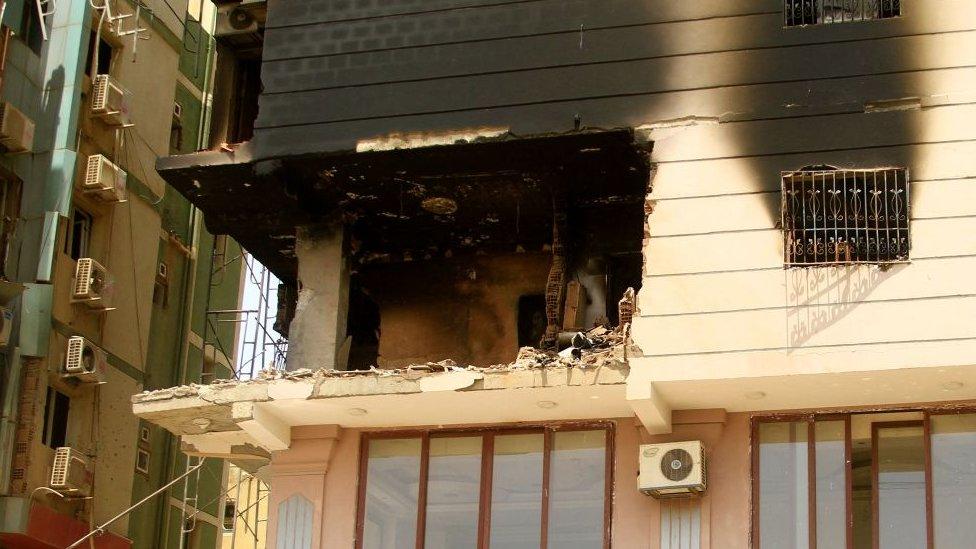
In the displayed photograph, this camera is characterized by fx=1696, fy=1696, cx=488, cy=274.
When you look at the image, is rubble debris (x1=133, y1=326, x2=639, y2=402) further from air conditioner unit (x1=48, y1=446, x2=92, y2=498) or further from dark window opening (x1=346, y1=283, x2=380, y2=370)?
air conditioner unit (x1=48, y1=446, x2=92, y2=498)

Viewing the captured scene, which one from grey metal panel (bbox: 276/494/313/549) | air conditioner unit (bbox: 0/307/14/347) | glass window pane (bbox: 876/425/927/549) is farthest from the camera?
air conditioner unit (bbox: 0/307/14/347)

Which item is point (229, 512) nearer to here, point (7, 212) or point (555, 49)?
point (7, 212)

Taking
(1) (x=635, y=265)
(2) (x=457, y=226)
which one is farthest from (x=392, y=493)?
(1) (x=635, y=265)

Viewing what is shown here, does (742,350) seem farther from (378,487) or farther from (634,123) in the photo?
(378,487)

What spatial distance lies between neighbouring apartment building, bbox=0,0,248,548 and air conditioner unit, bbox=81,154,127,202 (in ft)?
0.08

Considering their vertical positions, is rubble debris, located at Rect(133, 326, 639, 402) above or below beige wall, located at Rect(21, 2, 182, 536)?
below

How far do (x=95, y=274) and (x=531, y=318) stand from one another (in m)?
7.37

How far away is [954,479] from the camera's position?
1762 cm

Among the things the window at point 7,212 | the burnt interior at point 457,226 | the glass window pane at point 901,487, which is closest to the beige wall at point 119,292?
the window at point 7,212

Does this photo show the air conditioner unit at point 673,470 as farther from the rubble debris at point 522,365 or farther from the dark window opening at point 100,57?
the dark window opening at point 100,57

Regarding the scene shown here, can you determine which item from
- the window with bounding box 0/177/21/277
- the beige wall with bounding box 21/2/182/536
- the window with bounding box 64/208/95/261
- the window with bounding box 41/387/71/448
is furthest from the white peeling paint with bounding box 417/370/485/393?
the window with bounding box 64/208/95/261

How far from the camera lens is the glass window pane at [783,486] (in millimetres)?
17859

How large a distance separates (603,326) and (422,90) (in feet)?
11.5

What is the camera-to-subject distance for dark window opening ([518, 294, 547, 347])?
862 inches
